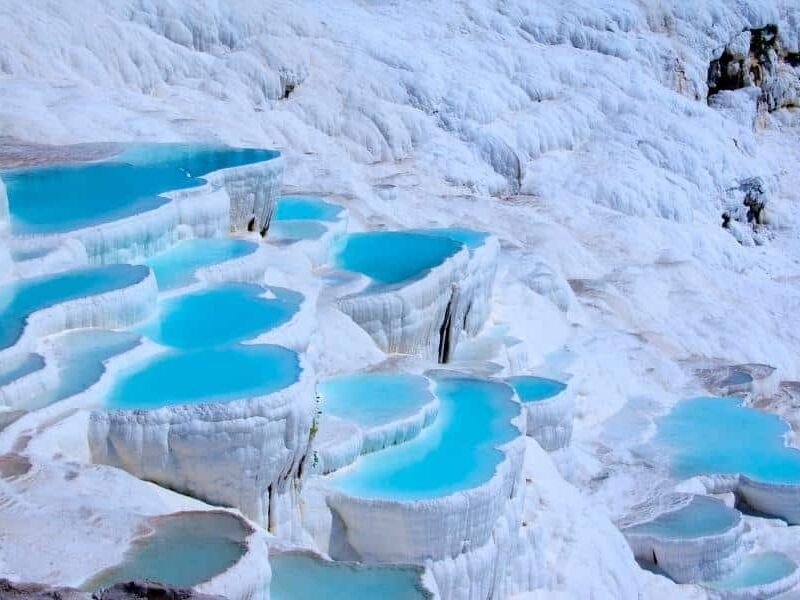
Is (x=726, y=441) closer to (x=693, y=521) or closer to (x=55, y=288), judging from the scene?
(x=693, y=521)

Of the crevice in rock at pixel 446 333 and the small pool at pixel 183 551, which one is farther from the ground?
the small pool at pixel 183 551

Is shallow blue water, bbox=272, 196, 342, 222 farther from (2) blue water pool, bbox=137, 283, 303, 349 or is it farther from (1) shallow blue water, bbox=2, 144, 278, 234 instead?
(2) blue water pool, bbox=137, 283, 303, 349

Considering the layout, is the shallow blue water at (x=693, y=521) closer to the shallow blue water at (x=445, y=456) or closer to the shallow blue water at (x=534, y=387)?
the shallow blue water at (x=534, y=387)

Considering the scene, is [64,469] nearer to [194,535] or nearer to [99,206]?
[194,535]

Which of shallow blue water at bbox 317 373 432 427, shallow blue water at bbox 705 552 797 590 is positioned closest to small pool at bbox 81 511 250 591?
shallow blue water at bbox 317 373 432 427

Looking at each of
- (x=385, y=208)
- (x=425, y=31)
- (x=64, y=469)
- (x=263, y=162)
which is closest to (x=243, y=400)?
(x=64, y=469)

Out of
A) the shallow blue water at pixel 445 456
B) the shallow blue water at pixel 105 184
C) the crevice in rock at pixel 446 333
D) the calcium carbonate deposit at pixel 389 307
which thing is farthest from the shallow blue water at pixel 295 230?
the shallow blue water at pixel 445 456

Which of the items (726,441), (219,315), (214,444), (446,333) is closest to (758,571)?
(726,441)
